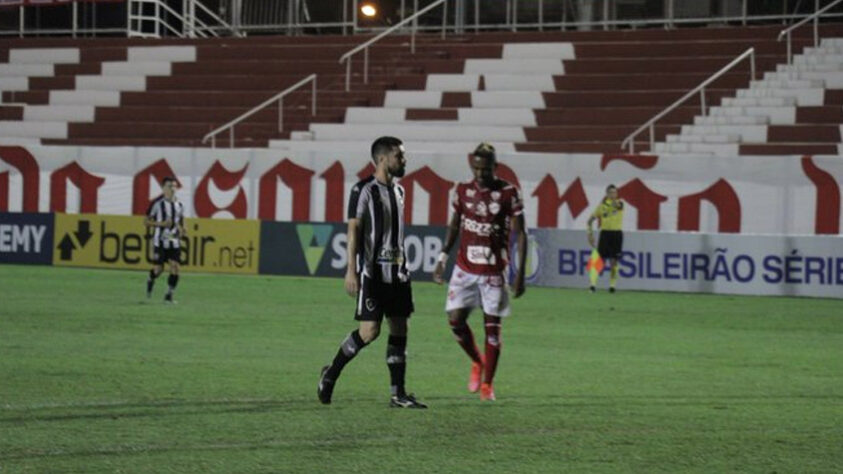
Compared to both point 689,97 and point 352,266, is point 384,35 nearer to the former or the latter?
point 689,97

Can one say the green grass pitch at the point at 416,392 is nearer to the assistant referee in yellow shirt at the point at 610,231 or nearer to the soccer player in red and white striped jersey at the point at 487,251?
the soccer player in red and white striped jersey at the point at 487,251

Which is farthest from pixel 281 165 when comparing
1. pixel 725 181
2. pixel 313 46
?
pixel 725 181

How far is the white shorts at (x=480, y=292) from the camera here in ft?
41.4

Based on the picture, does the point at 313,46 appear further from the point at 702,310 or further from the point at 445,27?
the point at 702,310

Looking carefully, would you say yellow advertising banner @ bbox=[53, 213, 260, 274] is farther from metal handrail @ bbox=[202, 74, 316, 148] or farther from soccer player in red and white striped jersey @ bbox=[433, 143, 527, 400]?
soccer player in red and white striped jersey @ bbox=[433, 143, 527, 400]

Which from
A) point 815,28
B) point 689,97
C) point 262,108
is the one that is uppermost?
point 815,28

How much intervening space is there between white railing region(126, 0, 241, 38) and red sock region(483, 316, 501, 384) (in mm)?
29509

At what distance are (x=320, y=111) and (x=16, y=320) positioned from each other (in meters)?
18.4

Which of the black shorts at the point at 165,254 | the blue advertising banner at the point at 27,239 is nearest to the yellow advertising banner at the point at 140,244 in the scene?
the blue advertising banner at the point at 27,239

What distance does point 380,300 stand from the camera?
38.5ft

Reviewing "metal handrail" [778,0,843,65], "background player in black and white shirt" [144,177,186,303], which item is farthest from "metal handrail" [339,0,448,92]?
"background player in black and white shirt" [144,177,186,303]

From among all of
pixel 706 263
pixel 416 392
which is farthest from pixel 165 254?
pixel 416 392

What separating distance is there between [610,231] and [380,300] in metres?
17.4

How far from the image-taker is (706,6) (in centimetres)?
3622
